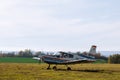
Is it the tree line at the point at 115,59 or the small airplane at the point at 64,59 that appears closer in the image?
the small airplane at the point at 64,59

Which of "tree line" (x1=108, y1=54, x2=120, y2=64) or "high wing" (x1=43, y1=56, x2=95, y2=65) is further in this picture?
"tree line" (x1=108, y1=54, x2=120, y2=64)

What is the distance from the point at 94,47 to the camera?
1597 inches

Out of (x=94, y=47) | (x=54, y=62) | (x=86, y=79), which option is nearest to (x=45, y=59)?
(x=54, y=62)

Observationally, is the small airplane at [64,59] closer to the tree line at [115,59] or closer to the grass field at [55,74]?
the grass field at [55,74]

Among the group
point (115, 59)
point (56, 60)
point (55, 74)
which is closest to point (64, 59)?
point (56, 60)

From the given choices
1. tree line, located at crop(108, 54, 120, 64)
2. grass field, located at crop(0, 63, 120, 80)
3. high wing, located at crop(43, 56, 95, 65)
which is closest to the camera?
grass field, located at crop(0, 63, 120, 80)

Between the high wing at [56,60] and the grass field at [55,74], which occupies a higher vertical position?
the high wing at [56,60]

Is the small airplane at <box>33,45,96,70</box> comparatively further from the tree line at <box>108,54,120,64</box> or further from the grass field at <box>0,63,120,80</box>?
the tree line at <box>108,54,120,64</box>

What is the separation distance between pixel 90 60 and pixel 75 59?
187 cm

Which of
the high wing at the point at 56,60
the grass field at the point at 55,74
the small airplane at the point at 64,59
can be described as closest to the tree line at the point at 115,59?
the small airplane at the point at 64,59

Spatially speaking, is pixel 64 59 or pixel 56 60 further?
pixel 64 59

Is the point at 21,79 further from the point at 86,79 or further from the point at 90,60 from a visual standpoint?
the point at 90,60

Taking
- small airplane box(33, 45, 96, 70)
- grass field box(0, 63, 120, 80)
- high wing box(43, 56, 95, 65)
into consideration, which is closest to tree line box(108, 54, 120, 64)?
small airplane box(33, 45, 96, 70)

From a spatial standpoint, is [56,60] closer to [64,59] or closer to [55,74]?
[64,59]
